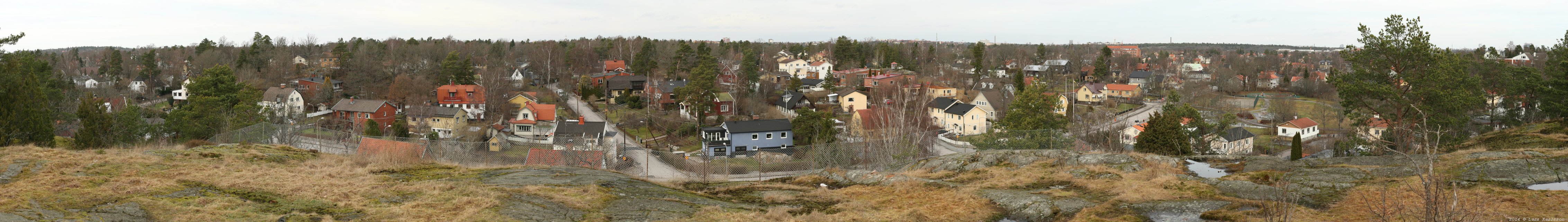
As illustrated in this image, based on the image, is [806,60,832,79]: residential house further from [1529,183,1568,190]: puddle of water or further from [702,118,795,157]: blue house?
[1529,183,1568,190]: puddle of water

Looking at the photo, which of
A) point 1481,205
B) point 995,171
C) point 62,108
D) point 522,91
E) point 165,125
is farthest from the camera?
point 522,91

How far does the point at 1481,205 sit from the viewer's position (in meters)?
5.41

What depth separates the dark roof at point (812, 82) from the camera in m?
51.6

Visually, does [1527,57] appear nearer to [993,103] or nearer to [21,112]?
[993,103]

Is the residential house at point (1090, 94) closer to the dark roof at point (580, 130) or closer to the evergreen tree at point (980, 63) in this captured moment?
the evergreen tree at point (980, 63)

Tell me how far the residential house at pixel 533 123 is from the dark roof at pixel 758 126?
778 centimetres

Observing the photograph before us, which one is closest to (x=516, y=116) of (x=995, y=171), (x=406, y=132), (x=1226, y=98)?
(x=406, y=132)

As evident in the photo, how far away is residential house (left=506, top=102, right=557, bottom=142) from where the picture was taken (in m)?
33.7

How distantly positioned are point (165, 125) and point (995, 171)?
2407 centimetres

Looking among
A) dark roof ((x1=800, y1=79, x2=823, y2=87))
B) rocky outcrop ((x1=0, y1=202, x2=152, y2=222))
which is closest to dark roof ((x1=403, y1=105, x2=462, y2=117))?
dark roof ((x1=800, y1=79, x2=823, y2=87))

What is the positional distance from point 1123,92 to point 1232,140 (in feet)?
88.8

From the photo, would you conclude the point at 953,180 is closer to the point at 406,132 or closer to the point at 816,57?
the point at 406,132

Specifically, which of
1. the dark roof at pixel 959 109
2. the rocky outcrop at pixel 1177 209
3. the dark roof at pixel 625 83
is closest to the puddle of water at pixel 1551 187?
the rocky outcrop at pixel 1177 209

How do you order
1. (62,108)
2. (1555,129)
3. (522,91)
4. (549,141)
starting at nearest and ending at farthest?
(1555,129) < (62,108) < (549,141) < (522,91)
